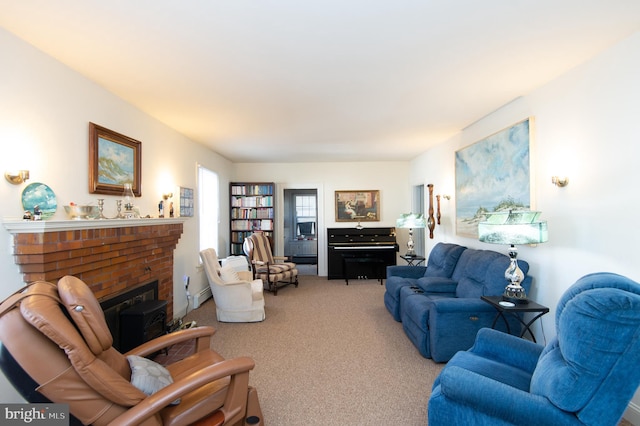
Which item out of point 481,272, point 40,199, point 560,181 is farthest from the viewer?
point 481,272

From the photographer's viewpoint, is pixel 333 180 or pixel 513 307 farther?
pixel 333 180

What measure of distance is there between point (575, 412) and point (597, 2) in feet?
6.85

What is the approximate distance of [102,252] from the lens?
101 inches

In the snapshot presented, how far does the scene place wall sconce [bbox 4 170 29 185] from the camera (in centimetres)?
201

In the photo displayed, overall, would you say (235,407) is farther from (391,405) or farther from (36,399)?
(391,405)

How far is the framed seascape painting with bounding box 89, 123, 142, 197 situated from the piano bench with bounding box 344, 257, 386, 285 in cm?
405

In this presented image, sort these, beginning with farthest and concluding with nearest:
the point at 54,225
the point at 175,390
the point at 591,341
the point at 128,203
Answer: the point at 128,203 < the point at 54,225 < the point at 175,390 < the point at 591,341

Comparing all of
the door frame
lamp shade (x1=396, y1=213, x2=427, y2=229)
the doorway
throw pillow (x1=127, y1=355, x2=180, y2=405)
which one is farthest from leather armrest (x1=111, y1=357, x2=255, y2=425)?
the doorway

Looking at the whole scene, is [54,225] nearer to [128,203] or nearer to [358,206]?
[128,203]

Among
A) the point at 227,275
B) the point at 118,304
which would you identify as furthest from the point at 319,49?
the point at 227,275

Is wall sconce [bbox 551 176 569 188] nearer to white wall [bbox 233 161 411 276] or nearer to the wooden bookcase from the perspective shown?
white wall [bbox 233 161 411 276]

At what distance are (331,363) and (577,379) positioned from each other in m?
2.05

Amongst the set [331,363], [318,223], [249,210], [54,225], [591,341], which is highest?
[249,210]

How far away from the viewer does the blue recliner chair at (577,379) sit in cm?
130
